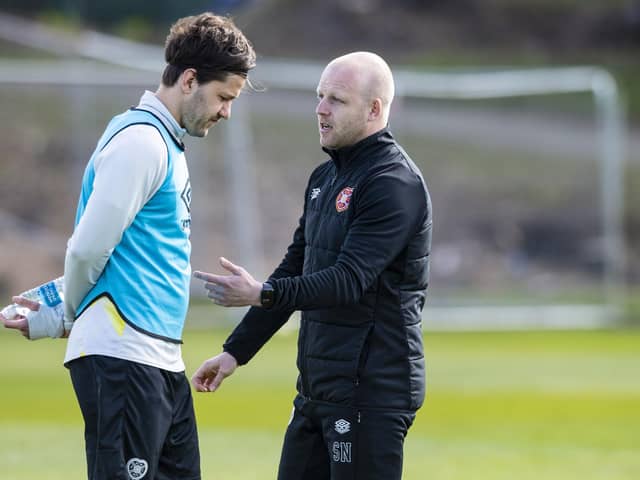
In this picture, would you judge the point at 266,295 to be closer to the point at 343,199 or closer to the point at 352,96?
the point at 343,199

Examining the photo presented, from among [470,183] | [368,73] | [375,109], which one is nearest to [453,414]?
[375,109]

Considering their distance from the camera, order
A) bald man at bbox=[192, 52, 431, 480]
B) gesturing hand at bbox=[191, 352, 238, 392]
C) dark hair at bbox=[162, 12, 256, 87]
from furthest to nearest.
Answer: gesturing hand at bbox=[191, 352, 238, 392]
bald man at bbox=[192, 52, 431, 480]
dark hair at bbox=[162, 12, 256, 87]

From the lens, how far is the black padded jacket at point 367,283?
213 inches

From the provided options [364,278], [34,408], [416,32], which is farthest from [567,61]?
[364,278]

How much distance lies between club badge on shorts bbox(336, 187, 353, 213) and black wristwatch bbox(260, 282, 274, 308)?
0.53 meters

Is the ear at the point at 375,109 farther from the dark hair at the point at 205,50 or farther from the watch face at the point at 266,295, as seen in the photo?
the watch face at the point at 266,295

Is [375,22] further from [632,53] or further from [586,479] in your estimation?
[586,479]

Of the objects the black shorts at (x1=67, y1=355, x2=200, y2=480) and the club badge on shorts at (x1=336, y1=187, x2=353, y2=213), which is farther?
the club badge on shorts at (x1=336, y1=187, x2=353, y2=213)

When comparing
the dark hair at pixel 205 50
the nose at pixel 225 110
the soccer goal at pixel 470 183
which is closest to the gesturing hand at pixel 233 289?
the nose at pixel 225 110

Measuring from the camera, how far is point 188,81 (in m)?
5.39

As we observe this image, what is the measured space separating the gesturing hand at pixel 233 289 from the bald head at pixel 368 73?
37.5 inches

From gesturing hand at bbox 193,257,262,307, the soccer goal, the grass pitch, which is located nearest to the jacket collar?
gesturing hand at bbox 193,257,262,307

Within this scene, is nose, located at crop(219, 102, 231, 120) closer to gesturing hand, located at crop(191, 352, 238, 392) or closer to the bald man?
the bald man

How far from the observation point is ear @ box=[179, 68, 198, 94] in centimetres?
538
